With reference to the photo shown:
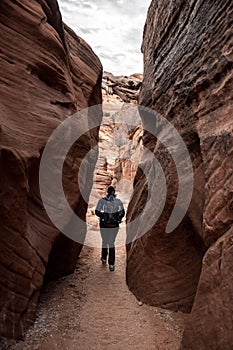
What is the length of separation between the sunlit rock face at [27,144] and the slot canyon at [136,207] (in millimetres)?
24

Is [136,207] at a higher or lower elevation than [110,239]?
higher

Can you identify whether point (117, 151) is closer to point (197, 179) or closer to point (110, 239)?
point (110, 239)

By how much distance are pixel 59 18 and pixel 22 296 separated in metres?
6.88

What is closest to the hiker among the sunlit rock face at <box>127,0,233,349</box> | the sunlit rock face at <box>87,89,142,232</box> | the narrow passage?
the sunlit rock face at <box>127,0,233,349</box>

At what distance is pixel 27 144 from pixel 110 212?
413 centimetres

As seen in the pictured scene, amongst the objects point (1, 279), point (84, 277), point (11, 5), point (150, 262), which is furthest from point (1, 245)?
point (11, 5)

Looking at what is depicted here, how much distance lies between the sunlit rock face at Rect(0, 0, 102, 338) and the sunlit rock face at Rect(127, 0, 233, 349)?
234cm

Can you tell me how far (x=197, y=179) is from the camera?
5012 millimetres

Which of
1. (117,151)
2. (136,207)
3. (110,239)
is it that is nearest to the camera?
(136,207)

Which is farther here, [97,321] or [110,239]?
[110,239]

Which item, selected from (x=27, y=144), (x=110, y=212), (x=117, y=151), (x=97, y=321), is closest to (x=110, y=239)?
(x=110, y=212)

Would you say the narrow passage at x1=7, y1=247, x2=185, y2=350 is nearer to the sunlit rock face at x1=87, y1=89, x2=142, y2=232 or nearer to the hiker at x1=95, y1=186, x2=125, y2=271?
the hiker at x1=95, y1=186, x2=125, y2=271

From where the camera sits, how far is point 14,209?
15.8 ft

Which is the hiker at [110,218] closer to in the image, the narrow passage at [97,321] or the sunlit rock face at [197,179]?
the sunlit rock face at [197,179]
